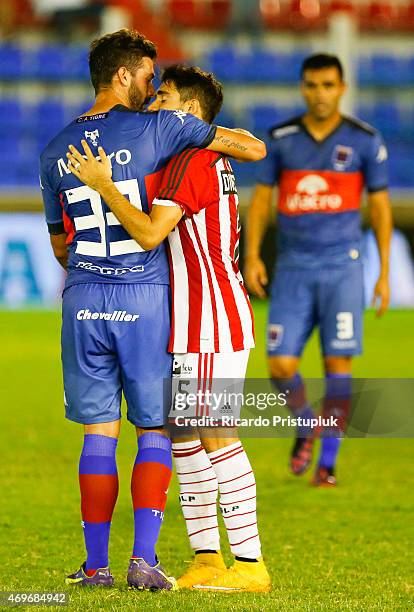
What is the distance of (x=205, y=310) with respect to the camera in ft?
16.0

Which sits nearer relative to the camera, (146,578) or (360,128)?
(146,578)

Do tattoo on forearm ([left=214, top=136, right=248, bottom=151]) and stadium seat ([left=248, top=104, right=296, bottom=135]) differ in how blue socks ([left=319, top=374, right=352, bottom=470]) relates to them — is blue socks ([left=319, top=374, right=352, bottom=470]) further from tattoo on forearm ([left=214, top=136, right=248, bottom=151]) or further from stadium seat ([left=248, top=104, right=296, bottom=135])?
stadium seat ([left=248, top=104, right=296, bottom=135])

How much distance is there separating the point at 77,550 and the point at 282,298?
9.23ft

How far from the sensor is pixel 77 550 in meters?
5.75

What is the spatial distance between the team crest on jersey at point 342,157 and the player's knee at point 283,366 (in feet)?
4.23

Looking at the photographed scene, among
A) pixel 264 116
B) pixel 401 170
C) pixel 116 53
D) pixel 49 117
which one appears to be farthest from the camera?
pixel 264 116

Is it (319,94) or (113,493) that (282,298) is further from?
(113,493)

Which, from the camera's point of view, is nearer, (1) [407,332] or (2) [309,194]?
(2) [309,194]

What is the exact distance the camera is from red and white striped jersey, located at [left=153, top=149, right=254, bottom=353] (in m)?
4.82

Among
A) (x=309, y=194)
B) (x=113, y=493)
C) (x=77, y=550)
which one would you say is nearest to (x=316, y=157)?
(x=309, y=194)

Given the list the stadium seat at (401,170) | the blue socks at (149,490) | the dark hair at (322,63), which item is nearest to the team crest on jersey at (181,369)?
the blue socks at (149,490)

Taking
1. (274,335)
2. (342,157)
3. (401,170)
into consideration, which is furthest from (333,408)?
(401,170)

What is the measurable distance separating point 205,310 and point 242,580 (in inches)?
41.5

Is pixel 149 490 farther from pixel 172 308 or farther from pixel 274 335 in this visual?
pixel 274 335
